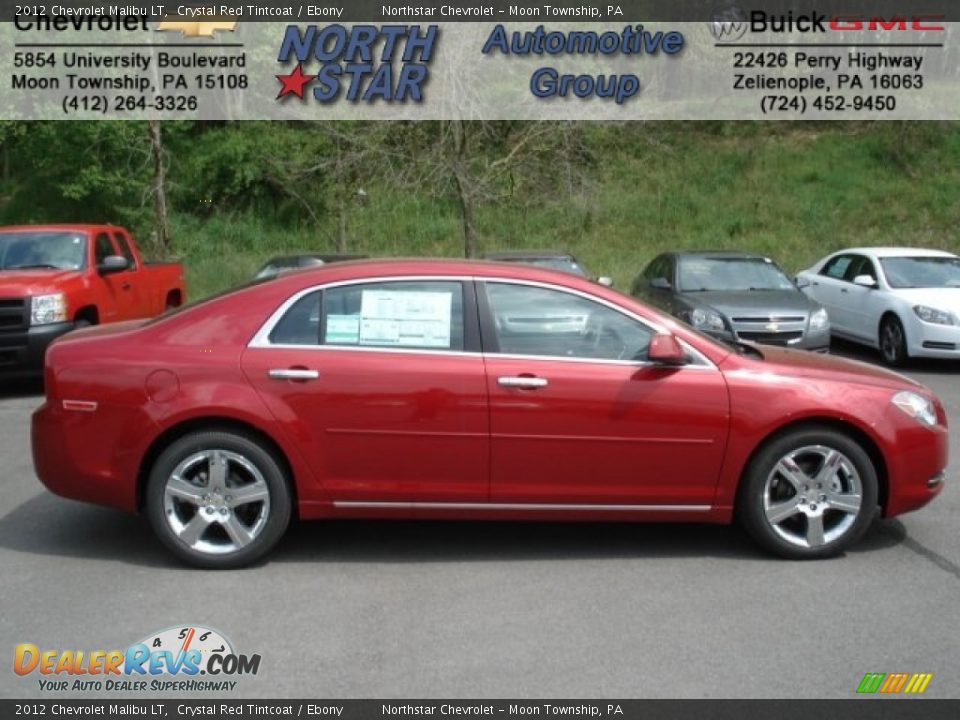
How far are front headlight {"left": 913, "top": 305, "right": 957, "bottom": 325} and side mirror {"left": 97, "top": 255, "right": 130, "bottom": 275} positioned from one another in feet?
30.8

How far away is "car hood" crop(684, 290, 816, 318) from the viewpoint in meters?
12.1

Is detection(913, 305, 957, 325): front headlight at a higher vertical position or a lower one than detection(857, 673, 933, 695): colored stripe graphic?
higher

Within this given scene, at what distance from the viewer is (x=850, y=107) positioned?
3228 cm

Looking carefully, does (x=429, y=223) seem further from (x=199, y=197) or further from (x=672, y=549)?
(x=672, y=549)

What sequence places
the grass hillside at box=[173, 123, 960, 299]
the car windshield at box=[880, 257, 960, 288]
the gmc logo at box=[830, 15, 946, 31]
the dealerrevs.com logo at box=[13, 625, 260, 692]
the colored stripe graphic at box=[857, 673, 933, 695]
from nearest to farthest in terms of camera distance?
the colored stripe graphic at box=[857, 673, 933, 695]
the dealerrevs.com logo at box=[13, 625, 260, 692]
the car windshield at box=[880, 257, 960, 288]
the grass hillside at box=[173, 123, 960, 299]
the gmc logo at box=[830, 15, 946, 31]

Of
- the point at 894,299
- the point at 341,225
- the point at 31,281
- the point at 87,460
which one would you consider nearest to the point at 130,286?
the point at 31,281

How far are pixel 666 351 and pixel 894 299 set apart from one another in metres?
9.06

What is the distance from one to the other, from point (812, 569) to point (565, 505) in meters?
1.32

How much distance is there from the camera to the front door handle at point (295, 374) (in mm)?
5426

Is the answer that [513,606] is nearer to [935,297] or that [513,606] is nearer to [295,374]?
[295,374]

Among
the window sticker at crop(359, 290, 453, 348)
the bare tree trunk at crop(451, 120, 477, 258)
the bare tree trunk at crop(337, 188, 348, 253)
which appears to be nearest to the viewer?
the window sticker at crop(359, 290, 453, 348)

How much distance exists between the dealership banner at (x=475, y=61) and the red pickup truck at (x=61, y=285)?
7.31 metres

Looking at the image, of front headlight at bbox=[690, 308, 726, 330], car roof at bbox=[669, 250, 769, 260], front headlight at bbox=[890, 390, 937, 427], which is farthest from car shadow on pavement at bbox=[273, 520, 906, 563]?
car roof at bbox=[669, 250, 769, 260]

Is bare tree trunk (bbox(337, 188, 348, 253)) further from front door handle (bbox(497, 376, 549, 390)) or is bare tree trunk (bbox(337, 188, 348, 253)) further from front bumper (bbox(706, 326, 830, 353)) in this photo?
front door handle (bbox(497, 376, 549, 390))
